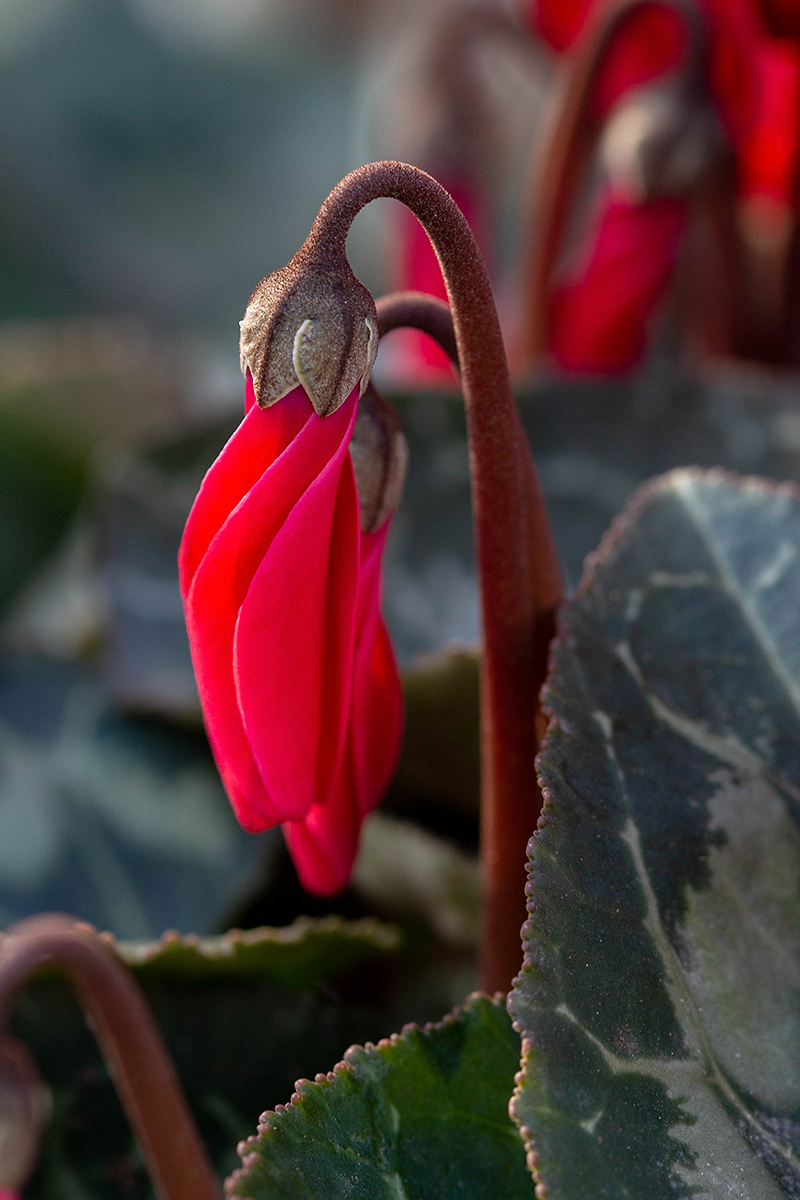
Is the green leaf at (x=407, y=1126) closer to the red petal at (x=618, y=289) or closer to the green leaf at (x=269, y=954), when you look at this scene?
the green leaf at (x=269, y=954)

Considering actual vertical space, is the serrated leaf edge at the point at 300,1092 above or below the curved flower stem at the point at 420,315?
below

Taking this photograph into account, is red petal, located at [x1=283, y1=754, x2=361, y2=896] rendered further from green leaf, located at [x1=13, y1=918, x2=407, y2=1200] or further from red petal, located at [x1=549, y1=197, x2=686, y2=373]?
red petal, located at [x1=549, y1=197, x2=686, y2=373]

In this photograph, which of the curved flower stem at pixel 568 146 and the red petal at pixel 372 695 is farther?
the curved flower stem at pixel 568 146

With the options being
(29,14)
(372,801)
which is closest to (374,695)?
(372,801)

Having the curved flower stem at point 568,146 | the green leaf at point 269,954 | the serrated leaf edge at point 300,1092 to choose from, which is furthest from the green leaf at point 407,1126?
the curved flower stem at point 568,146

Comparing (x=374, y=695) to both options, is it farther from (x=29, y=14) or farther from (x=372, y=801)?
(x=29, y=14)

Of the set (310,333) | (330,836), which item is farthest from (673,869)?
(310,333)

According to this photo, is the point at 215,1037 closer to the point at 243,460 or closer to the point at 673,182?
the point at 243,460
